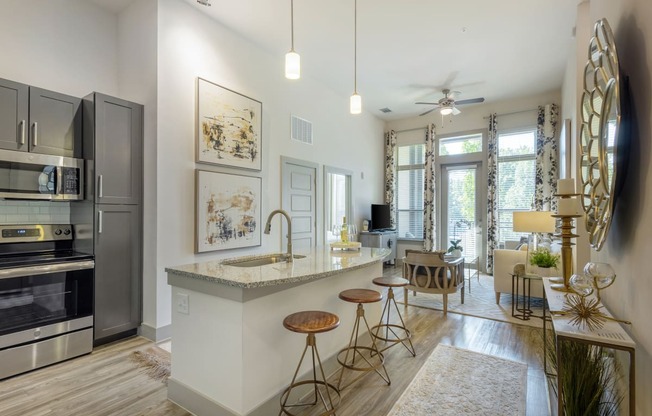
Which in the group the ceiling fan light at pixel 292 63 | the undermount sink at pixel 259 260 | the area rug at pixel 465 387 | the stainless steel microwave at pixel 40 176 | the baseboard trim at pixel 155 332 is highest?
the ceiling fan light at pixel 292 63

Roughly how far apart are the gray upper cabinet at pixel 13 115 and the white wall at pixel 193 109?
3.51ft

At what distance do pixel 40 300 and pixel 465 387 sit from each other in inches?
143

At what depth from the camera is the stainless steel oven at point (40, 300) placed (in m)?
2.55

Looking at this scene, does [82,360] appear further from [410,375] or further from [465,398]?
[465,398]

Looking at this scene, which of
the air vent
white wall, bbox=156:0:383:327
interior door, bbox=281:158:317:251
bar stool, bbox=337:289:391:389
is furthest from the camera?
the air vent

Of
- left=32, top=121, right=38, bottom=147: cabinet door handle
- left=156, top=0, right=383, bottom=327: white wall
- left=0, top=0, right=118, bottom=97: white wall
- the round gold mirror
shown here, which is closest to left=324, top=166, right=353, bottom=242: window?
left=156, top=0, right=383, bottom=327: white wall

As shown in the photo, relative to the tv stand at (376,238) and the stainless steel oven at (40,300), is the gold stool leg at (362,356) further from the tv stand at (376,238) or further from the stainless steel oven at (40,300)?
the tv stand at (376,238)

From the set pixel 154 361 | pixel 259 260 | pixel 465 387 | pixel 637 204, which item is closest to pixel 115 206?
pixel 154 361

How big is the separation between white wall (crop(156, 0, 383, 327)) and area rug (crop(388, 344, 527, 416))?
2646 millimetres

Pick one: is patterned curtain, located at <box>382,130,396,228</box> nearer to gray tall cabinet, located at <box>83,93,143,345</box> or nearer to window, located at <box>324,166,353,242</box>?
window, located at <box>324,166,353,242</box>

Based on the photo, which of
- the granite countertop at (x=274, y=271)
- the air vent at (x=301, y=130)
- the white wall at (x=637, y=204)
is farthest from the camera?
the air vent at (x=301, y=130)

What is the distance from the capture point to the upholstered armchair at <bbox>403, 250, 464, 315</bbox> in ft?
13.6

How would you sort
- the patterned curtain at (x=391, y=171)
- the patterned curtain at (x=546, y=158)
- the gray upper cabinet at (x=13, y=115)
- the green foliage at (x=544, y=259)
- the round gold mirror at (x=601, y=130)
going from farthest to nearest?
the patterned curtain at (x=391, y=171) < the patterned curtain at (x=546, y=158) < the green foliage at (x=544, y=259) < the gray upper cabinet at (x=13, y=115) < the round gold mirror at (x=601, y=130)

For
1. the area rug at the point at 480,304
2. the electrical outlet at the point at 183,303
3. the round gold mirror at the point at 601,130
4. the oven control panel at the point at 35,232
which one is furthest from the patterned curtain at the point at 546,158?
the oven control panel at the point at 35,232
